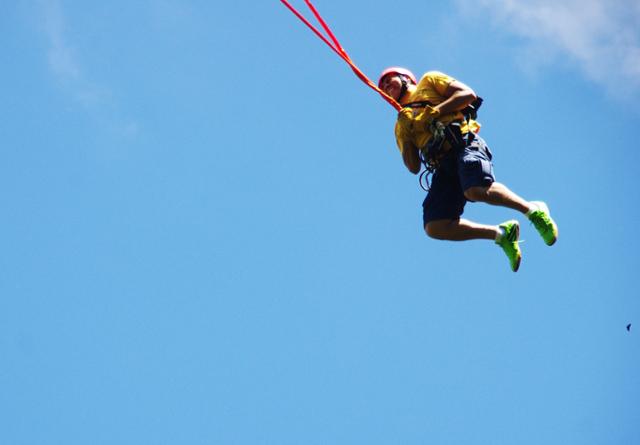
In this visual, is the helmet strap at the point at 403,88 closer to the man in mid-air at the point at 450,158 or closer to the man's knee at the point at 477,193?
the man in mid-air at the point at 450,158

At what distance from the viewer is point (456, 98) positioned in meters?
6.77

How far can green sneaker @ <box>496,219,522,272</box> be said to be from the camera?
7078 millimetres

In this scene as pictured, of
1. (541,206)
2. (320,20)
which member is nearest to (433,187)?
(541,206)

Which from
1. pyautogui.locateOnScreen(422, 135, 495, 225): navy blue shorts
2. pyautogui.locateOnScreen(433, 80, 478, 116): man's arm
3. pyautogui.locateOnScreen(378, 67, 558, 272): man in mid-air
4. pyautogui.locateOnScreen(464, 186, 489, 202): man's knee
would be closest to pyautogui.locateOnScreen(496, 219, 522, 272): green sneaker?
pyautogui.locateOnScreen(378, 67, 558, 272): man in mid-air

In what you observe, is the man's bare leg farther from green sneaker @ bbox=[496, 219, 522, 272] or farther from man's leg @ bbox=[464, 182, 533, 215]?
man's leg @ bbox=[464, 182, 533, 215]

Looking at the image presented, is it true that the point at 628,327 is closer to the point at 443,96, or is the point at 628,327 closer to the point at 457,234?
the point at 457,234

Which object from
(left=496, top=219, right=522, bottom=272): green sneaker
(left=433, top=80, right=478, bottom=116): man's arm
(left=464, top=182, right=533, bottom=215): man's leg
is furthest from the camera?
(left=496, top=219, right=522, bottom=272): green sneaker

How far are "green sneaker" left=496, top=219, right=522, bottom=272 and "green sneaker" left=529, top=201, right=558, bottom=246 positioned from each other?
416 millimetres

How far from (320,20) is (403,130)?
3.11 ft

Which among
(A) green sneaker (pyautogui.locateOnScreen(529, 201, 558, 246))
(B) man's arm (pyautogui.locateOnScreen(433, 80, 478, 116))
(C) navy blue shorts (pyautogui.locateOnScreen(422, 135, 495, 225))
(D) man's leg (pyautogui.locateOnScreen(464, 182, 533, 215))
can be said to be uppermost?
(B) man's arm (pyautogui.locateOnScreen(433, 80, 478, 116))

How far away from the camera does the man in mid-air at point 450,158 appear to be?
666cm

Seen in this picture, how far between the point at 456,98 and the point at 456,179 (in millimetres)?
618

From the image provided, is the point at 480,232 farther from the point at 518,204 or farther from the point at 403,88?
the point at 403,88

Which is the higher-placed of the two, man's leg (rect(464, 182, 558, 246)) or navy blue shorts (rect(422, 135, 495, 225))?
navy blue shorts (rect(422, 135, 495, 225))
